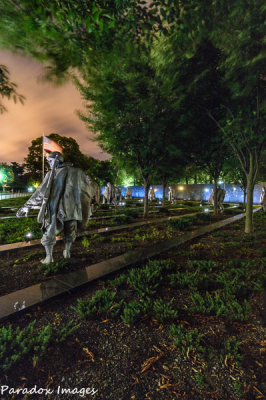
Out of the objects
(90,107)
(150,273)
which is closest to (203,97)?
(90,107)

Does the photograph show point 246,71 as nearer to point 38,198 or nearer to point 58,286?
point 38,198

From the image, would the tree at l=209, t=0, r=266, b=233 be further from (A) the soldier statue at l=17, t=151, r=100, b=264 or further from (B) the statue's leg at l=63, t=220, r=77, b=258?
(B) the statue's leg at l=63, t=220, r=77, b=258

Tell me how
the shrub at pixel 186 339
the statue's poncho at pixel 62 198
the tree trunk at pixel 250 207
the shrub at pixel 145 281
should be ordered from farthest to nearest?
1. the tree trunk at pixel 250 207
2. the statue's poncho at pixel 62 198
3. the shrub at pixel 145 281
4. the shrub at pixel 186 339

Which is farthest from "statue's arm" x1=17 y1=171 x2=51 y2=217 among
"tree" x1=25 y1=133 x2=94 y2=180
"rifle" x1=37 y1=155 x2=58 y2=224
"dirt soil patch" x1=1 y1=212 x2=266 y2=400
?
"tree" x1=25 y1=133 x2=94 y2=180

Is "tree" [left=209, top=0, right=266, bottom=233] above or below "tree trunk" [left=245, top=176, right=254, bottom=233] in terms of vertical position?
above

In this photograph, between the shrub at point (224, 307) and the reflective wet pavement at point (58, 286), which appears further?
the reflective wet pavement at point (58, 286)

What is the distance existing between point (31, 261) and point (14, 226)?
4.48 m

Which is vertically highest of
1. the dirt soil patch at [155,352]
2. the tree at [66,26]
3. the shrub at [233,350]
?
the tree at [66,26]

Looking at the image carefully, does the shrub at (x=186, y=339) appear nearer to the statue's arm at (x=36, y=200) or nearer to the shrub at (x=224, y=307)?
the shrub at (x=224, y=307)

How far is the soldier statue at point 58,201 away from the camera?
12.2 ft

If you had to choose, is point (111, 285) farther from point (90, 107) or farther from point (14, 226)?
point (90, 107)

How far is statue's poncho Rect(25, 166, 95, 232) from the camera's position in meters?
3.72

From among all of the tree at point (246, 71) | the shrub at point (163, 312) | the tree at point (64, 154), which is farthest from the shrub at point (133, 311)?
the tree at point (64, 154)

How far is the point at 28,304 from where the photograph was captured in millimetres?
2432
